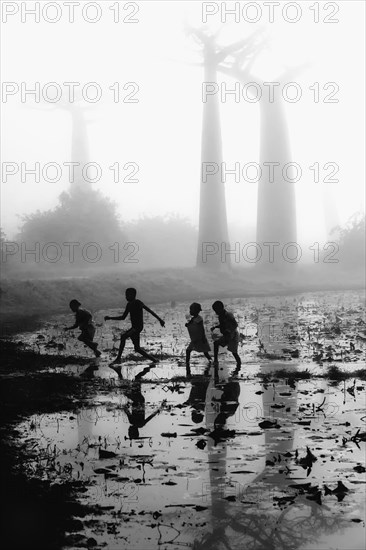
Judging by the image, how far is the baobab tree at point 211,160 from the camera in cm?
4338

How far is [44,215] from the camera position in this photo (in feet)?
166

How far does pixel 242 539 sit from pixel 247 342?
40.7 ft

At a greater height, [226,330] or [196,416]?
[226,330]

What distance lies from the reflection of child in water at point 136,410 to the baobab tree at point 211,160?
1211 inches

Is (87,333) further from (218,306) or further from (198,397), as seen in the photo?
(198,397)

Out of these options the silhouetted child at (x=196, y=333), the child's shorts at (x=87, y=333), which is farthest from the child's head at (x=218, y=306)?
the child's shorts at (x=87, y=333)

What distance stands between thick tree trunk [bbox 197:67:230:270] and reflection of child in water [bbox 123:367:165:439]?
3066 centimetres

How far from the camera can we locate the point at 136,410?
10562mm

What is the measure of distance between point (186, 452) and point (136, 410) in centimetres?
234

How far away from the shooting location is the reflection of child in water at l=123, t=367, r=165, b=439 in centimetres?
946

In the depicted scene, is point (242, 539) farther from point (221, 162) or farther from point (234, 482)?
point (221, 162)

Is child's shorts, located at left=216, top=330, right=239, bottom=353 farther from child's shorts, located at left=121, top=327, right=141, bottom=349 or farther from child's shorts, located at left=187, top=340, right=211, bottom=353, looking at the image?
child's shorts, located at left=121, top=327, right=141, bottom=349

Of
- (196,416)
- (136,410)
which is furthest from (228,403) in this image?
(136,410)

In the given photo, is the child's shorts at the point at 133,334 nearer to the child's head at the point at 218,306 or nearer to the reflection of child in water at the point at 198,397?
the reflection of child in water at the point at 198,397
